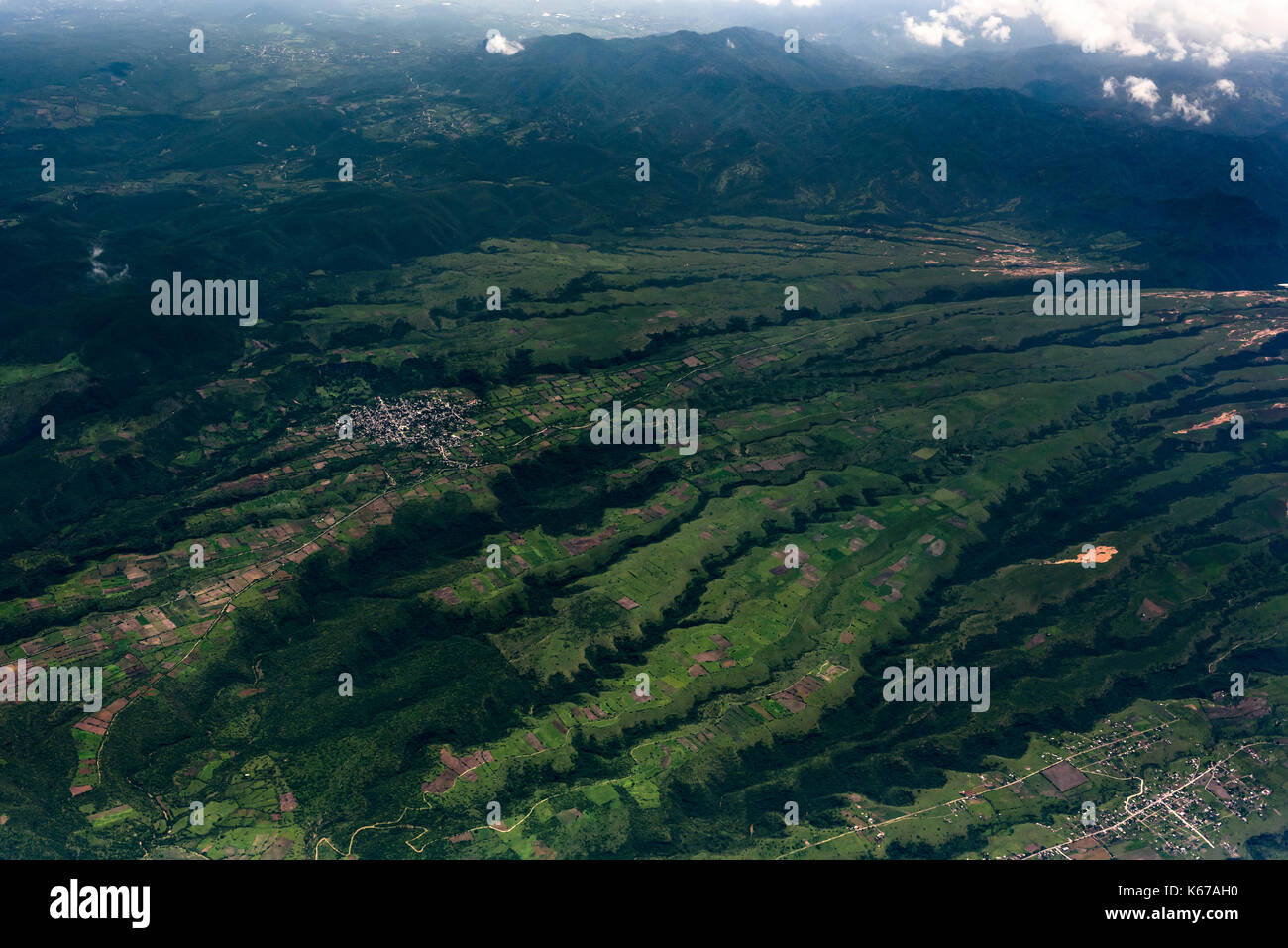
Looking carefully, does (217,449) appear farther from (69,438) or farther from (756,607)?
(756,607)

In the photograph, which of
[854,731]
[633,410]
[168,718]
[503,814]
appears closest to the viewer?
[503,814]

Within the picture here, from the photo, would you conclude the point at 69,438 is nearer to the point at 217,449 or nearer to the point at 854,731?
the point at 217,449

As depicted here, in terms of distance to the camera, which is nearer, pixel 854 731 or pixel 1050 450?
pixel 854 731

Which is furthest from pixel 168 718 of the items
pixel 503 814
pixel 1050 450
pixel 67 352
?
pixel 1050 450

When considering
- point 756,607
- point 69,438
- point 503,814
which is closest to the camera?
point 503,814

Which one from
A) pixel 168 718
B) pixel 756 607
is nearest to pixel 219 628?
pixel 168 718

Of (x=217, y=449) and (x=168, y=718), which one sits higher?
(x=217, y=449)

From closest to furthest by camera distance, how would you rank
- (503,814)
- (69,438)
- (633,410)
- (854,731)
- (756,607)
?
(503,814) → (854,731) → (756,607) → (69,438) → (633,410)

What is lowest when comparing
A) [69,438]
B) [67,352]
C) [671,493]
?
[671,493]

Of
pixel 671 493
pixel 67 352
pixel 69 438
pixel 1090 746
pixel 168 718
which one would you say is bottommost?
pixel 1090 746
